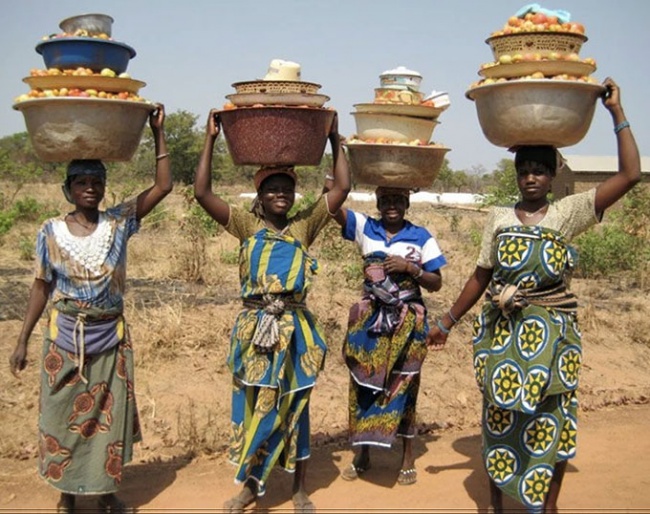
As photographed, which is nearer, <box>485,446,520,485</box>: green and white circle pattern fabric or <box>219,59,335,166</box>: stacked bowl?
<box>219,59,335,166</box>: stacked bowl

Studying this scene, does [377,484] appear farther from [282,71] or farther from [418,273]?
[282,71]

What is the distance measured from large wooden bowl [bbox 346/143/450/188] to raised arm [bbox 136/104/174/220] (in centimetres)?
99

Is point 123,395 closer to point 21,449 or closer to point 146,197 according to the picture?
point 146,197

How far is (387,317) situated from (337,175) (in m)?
0.87

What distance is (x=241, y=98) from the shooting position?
3686 mm

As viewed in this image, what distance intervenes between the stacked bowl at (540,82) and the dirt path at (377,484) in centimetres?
212

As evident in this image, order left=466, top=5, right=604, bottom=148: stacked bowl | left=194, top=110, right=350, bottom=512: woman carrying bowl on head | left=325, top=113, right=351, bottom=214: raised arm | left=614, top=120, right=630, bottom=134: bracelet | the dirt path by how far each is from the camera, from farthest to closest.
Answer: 1. the dirt path
2. left=325, top=113, right=351, bottom=214: raised arm
3. left=194, top=110, right=350, bottom=512: woman carrying bowl on head
4. left=614, top=120, right=630, bottom=134: bracelet
5. left=466, top=5, right=604, bottom=148: stacked bowl

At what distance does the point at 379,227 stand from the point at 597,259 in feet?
21.9

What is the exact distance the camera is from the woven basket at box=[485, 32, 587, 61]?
135 inches

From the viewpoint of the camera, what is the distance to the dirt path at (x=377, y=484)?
4.23 m

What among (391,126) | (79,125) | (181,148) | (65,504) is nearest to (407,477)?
(65,504)

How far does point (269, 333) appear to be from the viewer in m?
3.80

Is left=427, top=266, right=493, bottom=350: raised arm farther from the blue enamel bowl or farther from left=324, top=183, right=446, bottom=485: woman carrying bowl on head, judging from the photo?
the blue enamel bowl

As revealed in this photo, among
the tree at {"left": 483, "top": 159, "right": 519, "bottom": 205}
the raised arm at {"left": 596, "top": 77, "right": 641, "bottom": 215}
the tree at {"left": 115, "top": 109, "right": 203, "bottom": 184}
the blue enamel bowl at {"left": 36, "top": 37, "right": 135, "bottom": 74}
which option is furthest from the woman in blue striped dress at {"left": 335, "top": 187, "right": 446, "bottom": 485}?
the tree at {"left": 115, "top": 109, "right": 203, "bottom": 184}
